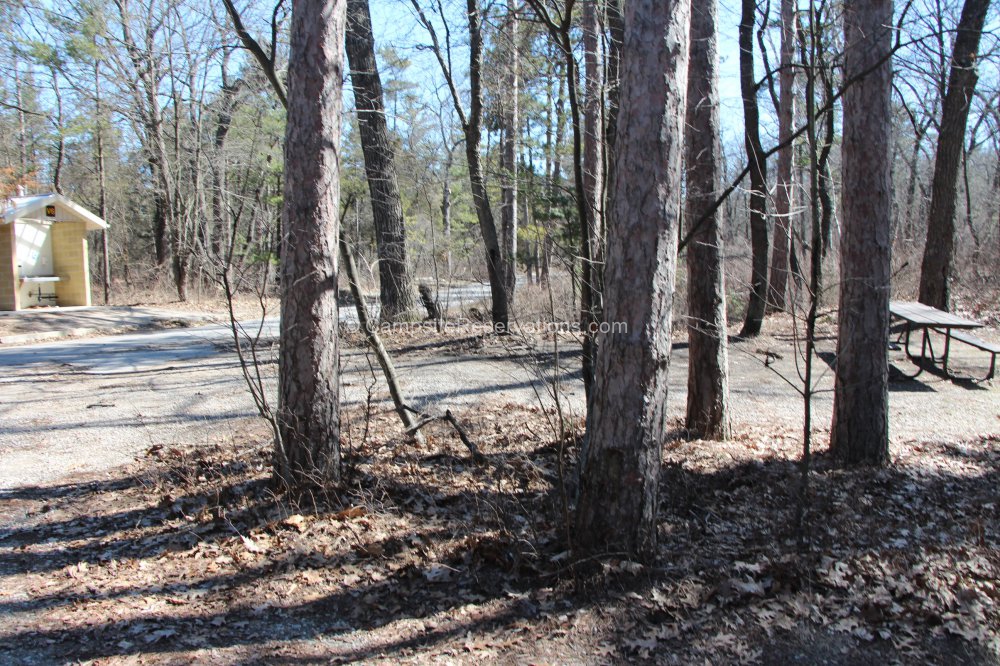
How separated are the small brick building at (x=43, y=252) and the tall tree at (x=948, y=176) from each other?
916 inches

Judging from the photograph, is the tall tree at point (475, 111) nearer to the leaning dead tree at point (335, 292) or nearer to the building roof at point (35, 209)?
the leaning dead tree at point (335, 292)

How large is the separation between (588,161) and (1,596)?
9537mm

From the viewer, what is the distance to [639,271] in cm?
377

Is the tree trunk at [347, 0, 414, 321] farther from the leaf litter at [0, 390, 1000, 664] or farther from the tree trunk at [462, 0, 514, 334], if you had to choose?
the leaf litter at [0, 390, 1000, 664]

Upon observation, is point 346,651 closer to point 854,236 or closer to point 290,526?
point 290,526

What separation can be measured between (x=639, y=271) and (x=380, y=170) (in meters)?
10.1

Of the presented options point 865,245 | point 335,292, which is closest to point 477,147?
point 335,292

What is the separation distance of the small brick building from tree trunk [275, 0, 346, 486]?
1844 cm

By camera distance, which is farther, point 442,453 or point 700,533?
point 442,453

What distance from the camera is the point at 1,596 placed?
12.8ft

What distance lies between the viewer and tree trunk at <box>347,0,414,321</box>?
12641 mm

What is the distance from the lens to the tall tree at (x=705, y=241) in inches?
252

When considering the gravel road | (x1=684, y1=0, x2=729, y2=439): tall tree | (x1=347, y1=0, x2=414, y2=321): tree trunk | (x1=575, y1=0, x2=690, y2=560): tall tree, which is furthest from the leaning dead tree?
(x1=347, y1=0, x2=414, y2=321): tree trunk

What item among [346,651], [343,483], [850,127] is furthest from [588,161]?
[346,651]
